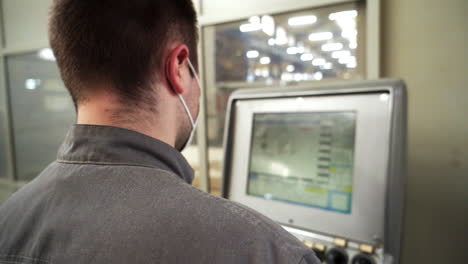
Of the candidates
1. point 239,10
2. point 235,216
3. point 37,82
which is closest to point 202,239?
point 235,216

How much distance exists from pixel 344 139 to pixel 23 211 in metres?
0.78

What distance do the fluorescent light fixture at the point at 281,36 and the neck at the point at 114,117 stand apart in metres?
0.97

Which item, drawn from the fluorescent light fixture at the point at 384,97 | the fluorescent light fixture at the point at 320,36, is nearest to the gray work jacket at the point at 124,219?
the fluorescent light fixture at the point at 384,97

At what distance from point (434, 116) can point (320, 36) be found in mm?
526

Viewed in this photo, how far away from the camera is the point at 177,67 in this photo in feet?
1.96

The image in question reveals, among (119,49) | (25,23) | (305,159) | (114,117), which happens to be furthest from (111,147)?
(25,23)

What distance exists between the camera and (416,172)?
1159 mm

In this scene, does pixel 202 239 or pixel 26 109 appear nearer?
pixel 202 239

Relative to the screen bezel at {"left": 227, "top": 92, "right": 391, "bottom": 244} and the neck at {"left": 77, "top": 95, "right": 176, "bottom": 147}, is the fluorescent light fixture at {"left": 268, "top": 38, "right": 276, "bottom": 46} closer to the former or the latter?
the screen bezel at {"left": 227, "top": 92, "right": 391, "bottom": 244}

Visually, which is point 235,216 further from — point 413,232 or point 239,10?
point 239,10

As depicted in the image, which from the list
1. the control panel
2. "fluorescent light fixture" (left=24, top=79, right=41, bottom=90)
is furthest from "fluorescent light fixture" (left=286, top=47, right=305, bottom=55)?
"fluorescent light fixture" (left=24, top=79, right=41, bottom=90)

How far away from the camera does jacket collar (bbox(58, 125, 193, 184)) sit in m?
0.53

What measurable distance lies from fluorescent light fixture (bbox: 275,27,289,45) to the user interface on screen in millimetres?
493

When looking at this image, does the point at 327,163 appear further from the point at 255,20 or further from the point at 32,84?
the point at 32,84
